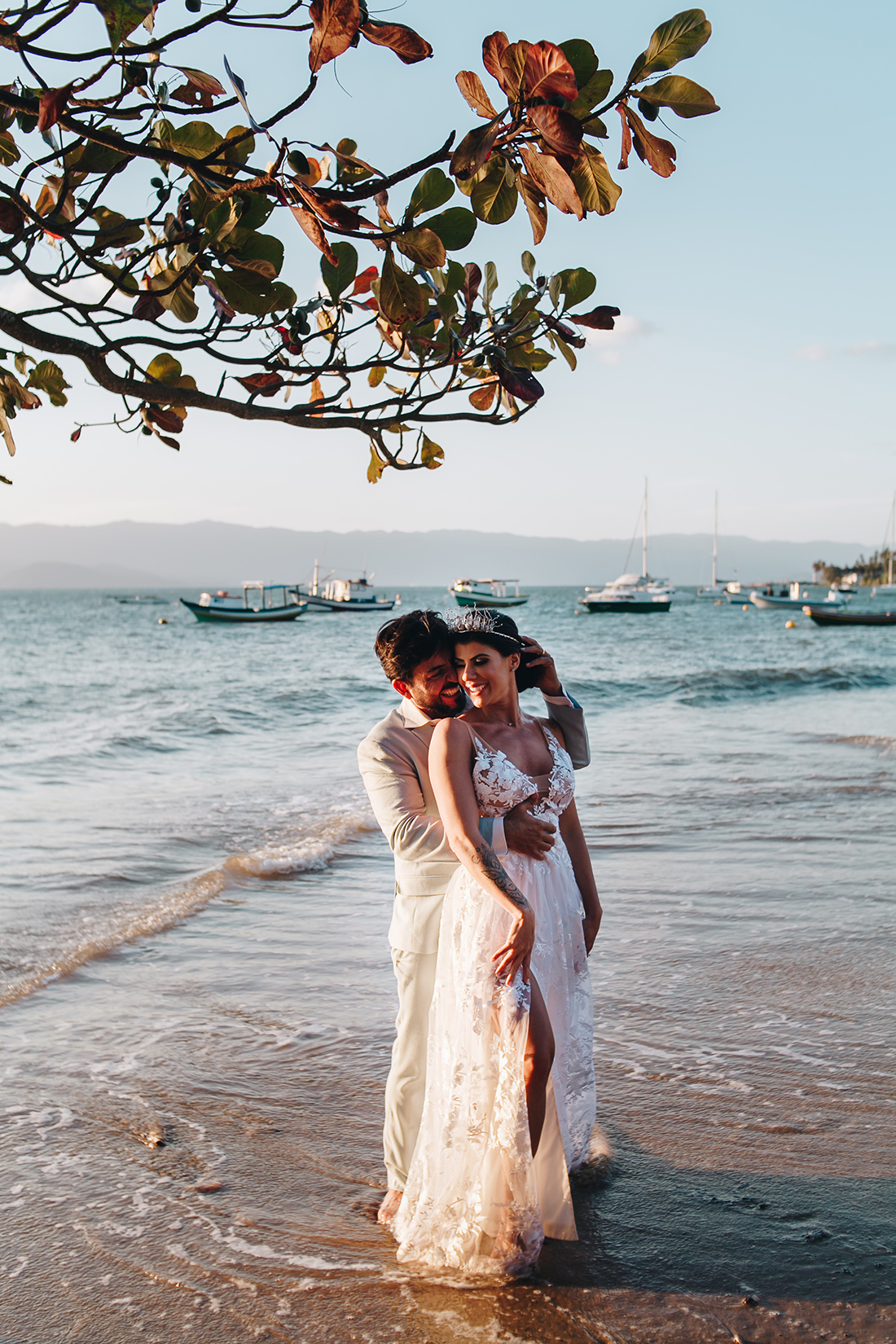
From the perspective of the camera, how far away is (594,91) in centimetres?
163

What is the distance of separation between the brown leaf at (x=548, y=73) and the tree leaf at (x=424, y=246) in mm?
445

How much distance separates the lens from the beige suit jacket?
3.05 meters

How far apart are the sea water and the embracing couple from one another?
0.82ft

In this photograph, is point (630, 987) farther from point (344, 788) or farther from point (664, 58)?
point (344, 788)

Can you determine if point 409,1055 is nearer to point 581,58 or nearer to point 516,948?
point 516,948

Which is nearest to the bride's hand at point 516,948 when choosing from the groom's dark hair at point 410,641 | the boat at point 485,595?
the groom's dark hair at point 410,641

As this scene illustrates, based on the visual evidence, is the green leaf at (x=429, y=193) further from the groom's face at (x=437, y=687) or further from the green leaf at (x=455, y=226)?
the groom's face at (x=437, y=687)

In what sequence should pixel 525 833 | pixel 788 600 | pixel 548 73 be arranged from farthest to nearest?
pixel 788 600 < pixel 525 833 < pixel 548 73

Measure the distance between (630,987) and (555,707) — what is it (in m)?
2.44

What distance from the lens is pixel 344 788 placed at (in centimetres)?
1225

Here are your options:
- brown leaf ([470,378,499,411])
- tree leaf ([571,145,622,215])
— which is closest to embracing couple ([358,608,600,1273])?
brown leaf ([470,378,499,411])

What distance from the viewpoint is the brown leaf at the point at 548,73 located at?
142 centimetres

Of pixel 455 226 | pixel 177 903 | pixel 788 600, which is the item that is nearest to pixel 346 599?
pixel 788 600

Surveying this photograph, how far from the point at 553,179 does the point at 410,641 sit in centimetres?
162
